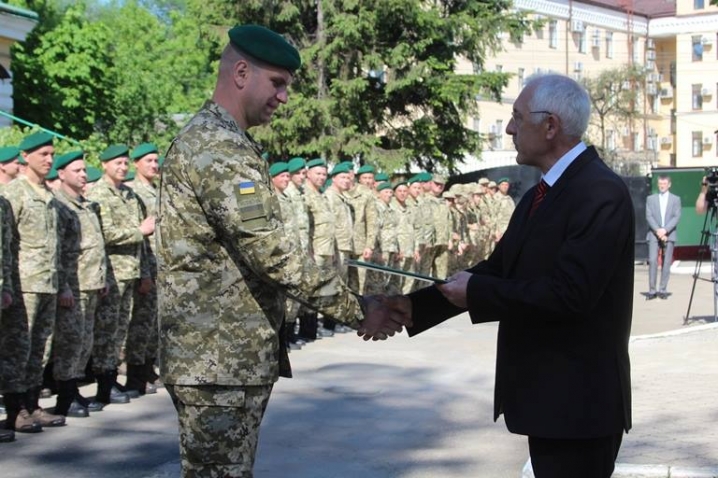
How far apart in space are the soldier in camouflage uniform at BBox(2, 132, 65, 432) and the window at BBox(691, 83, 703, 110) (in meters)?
66.5

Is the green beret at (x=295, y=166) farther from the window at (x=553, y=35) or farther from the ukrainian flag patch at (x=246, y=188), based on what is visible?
the window at (x=553, y=35)

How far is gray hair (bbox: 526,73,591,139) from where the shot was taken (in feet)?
13.2

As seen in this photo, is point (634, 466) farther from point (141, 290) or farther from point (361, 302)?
point (141, 290)

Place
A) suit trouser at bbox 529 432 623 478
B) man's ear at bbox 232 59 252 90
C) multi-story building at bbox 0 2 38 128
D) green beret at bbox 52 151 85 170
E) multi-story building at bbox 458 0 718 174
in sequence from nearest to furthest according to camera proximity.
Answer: suit trouser at bbox 529 432 623 478 → man's ear at bbox 232 59 252 90 → green beret at bbox 52 151 85 170 → multi-story building at bbox 0 2 38 128 → multi-story building at bbox 458 0 718 174

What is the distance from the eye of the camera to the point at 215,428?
162 inches

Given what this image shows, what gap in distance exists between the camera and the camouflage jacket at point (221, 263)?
4.04 m

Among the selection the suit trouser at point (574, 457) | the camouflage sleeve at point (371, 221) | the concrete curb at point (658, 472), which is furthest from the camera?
the camouflage sleeve at point (371, 221)

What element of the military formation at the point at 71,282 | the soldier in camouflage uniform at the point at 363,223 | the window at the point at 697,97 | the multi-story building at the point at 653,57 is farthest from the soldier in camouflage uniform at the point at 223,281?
the window at the point at 697,97

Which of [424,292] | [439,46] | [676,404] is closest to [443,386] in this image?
[676,404]

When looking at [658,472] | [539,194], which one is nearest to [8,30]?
[658,472]

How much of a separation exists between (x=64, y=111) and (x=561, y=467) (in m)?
33.7

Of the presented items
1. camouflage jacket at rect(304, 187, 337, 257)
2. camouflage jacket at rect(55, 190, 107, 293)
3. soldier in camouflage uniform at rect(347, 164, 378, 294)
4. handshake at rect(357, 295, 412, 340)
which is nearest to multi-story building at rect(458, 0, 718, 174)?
soldier in camouflage uniform at rect(347, 164, 378, 294)

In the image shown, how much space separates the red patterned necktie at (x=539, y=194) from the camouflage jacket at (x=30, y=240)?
5.19 metres

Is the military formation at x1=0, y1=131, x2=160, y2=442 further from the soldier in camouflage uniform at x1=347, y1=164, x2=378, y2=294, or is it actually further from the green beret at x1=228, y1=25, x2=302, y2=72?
the soldier in camouflage uniform at x1=347, y1=164, x2=378, y2=294
